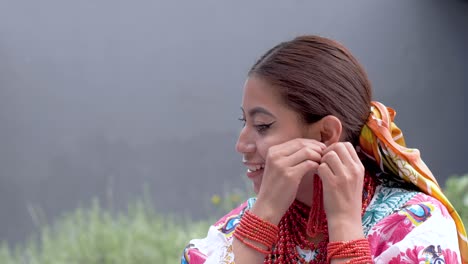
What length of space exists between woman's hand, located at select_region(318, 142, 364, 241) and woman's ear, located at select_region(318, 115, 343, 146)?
9cm

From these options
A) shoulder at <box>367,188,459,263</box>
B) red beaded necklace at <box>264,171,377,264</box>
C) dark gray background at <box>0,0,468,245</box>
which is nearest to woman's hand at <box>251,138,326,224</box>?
red beaded necklace at <box>264,171,377,264</box>

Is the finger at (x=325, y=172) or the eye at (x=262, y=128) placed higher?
the eye at (x=262, y=128)

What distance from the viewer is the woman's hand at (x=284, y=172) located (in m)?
1.86

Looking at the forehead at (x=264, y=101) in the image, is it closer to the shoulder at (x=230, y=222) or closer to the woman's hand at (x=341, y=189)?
the woman's hand at (x=341, y=189)

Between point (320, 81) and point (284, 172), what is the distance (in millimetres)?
253

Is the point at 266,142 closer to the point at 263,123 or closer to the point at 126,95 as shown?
the point at 263,123

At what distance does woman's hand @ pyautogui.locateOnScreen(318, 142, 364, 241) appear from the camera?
1.80 meters

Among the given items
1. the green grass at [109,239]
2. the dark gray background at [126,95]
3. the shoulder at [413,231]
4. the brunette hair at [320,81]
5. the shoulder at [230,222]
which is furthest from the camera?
the dark gray background at [126,95]

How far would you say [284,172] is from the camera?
1853 mm

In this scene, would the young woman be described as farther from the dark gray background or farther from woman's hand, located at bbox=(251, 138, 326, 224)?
the dark gray background

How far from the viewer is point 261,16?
552cm

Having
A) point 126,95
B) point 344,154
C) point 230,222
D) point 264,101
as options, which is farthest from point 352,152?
point 126,95

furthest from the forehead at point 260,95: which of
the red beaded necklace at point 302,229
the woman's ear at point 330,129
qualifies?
the red beaded necklace at point 302,229

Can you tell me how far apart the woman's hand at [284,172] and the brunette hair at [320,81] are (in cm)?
10
